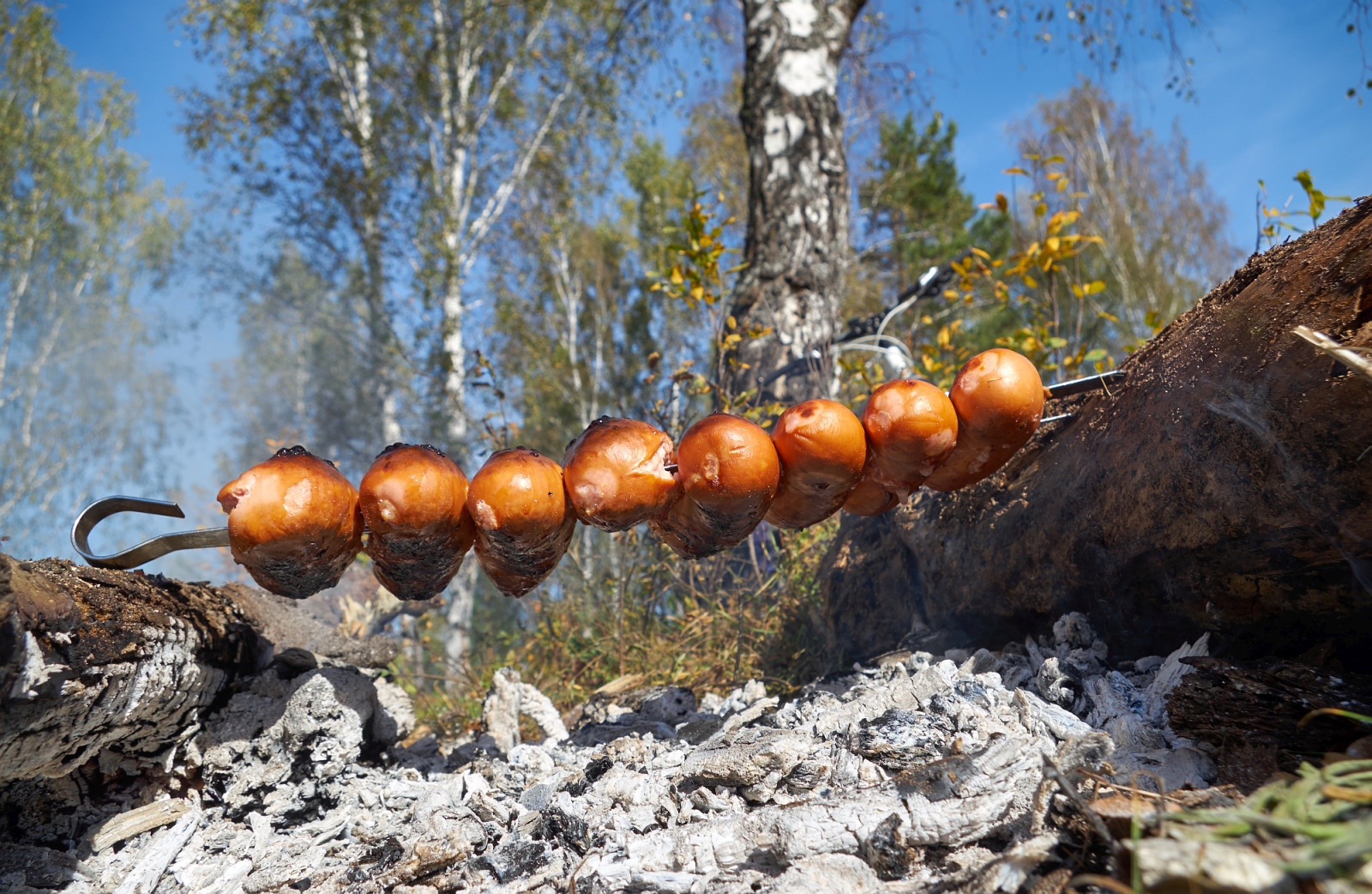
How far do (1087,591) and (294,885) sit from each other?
2.19 metres

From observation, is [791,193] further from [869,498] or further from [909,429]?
[909,429]

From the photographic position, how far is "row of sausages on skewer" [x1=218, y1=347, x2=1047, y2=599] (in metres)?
1.58

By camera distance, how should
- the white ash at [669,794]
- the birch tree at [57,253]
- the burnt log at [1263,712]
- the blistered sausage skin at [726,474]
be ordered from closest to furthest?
the burnt log at [1263,712]
the white ash at [669,794]
the blistered sausage skin at [726,474]
the birch tree at [57,253]

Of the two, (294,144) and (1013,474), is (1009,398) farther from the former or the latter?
(294,144)

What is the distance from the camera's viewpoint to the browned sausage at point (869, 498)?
6.43ft

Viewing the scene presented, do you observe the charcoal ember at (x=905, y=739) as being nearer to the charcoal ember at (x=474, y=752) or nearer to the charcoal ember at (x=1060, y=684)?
the charcoal ember at (x=1060, y=684)

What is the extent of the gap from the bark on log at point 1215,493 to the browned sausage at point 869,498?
384mm

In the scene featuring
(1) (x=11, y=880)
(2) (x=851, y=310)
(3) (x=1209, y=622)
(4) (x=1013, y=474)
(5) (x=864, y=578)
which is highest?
(2) (x=851, y=310)

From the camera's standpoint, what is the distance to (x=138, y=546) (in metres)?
1.73

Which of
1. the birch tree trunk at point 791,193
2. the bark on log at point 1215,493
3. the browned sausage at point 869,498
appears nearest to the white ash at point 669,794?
the bark on log at point 1215,493

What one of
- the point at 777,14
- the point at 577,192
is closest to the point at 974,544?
the point at 777,14

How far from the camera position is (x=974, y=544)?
2.21 m

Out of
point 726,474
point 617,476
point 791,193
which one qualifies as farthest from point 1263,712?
point 791,193

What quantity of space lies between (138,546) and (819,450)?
1734mm
